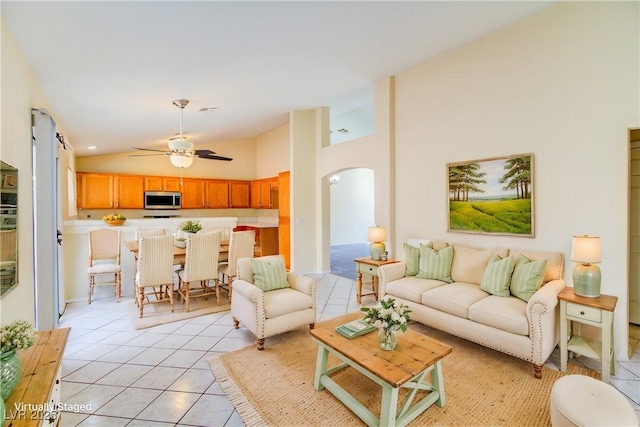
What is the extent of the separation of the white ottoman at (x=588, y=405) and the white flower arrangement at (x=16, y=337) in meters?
2.75

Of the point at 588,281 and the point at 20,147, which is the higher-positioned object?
the point at 20,147

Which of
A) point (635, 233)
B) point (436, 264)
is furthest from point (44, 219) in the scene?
point (635, 233)

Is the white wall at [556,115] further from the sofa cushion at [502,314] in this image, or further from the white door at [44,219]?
the white door at [44,219]

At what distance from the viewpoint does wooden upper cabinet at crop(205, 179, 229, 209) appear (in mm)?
8297

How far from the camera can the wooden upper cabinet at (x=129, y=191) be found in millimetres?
7133

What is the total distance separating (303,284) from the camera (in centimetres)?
349

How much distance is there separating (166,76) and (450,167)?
372cm

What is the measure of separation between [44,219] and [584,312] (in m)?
4.93

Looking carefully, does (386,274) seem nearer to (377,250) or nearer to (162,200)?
(377,250)

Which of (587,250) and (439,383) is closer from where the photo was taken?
(439,383)

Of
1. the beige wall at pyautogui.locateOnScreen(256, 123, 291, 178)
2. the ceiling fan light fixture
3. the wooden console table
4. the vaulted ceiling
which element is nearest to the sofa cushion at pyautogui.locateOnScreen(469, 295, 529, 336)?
the vaulted ceiling

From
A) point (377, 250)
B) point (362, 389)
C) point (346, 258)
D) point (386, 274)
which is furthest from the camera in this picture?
point (346, 258)

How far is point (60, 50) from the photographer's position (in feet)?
8.30

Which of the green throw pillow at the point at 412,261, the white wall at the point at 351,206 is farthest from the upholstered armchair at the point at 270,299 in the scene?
the white wall at the point at 351,206
